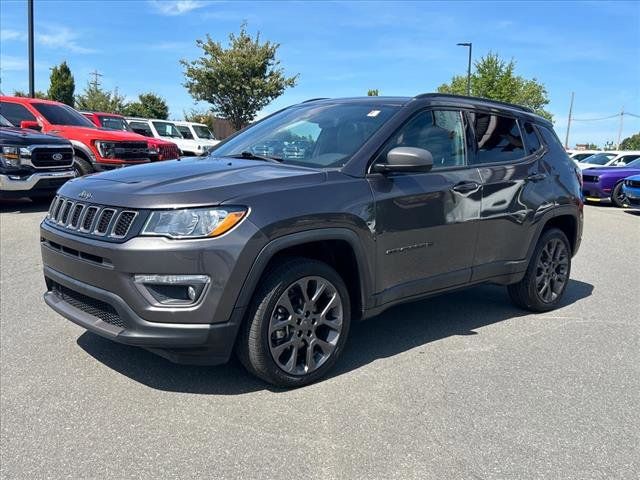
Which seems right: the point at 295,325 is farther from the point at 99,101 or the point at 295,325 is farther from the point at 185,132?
the point at 99,101

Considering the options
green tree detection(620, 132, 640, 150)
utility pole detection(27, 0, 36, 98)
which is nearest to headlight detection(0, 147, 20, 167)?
utility pole detection(27, 0, 36, 98)

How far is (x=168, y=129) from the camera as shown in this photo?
861 inches

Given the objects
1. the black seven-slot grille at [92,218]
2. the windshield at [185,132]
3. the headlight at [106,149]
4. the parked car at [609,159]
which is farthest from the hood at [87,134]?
the parked car at [609,159]

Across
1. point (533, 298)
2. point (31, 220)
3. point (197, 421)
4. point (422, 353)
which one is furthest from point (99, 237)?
point (31, 220)

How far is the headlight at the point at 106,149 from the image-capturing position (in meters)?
11.2

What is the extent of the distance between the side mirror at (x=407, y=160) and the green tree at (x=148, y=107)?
44138mm

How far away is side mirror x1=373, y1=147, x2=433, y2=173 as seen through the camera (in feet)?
12.2

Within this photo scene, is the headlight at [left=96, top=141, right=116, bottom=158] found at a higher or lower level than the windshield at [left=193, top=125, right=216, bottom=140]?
lower

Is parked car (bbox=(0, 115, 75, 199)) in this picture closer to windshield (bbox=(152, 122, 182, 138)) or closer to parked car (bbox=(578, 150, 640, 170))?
windshield (bbox=(152, 122, 182, 138))

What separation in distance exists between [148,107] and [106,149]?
37097 mm

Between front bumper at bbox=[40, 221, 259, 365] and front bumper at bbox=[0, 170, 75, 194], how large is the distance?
706 centimetres

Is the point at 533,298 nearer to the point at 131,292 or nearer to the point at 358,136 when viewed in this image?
the point at 358,136

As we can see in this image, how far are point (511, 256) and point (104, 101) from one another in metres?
44.2

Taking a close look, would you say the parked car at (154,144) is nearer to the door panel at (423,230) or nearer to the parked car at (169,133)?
the parked car at (169,133)
